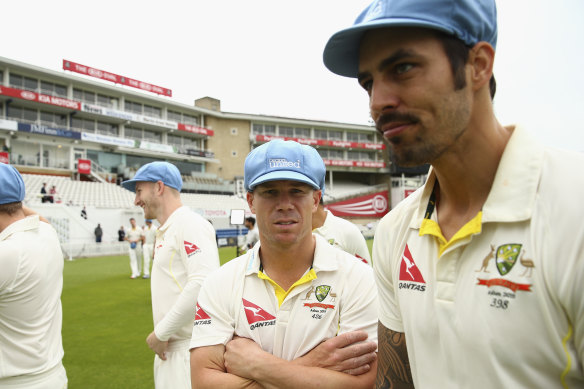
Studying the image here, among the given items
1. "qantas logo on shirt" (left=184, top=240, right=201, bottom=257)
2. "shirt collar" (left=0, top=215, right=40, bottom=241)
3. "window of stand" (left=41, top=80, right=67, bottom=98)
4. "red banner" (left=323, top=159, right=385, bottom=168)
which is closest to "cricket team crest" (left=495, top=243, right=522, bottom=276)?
"qantas logo on shirt" (left=184, top=240, right=201, bottom=257)

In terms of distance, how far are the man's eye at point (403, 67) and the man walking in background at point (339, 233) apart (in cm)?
300

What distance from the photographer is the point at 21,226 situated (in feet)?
8.26

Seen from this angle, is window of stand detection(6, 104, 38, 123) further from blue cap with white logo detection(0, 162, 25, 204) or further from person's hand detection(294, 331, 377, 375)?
person's hand detection(294, 331, 377, 375)

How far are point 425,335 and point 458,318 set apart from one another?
0.15m

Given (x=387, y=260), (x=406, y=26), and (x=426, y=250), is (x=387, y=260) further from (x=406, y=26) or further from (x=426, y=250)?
(x=406, y=26)

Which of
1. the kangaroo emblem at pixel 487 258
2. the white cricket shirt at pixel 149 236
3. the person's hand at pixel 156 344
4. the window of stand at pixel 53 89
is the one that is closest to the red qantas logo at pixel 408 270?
the kangaroo emblem at pixel 487 258

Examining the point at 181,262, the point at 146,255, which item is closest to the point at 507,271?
the point at 181,262

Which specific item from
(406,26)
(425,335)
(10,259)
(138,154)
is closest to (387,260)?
(425,335)

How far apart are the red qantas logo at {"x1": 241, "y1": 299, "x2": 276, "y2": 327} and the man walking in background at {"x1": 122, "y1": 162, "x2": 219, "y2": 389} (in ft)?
3.34

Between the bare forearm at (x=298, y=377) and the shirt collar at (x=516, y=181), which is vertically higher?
the shirt collar at (x=516, y=181)

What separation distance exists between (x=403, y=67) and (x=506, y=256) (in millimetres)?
632

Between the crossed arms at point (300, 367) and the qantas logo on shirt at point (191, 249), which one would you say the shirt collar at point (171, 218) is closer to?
the qantas logo on shirt at point (191, 249)

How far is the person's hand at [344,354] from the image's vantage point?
1618 mm

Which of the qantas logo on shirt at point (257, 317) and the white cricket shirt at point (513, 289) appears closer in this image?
the white cricket shirt at point (513, 289)
